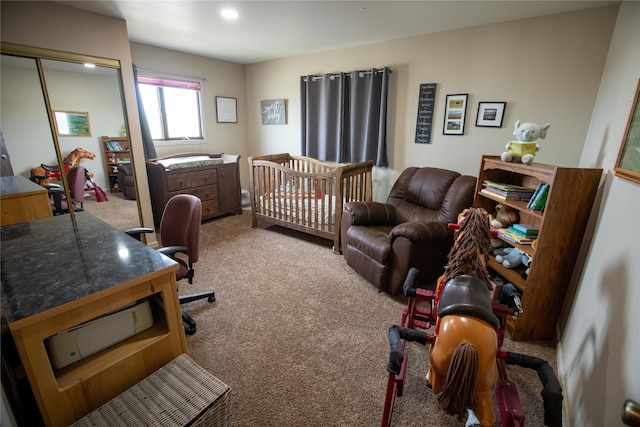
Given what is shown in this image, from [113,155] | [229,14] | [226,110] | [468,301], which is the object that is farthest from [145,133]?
[468,301]

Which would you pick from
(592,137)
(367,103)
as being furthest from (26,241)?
(592,137)

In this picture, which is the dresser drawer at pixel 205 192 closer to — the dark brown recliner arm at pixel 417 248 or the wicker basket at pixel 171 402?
the dark brown recliner arm at pixel 417 248

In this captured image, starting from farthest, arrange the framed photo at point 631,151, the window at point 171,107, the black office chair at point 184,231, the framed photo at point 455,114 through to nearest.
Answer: the window at point 171,107 < the framed photo at point 455,114 < the black office chair at point 184,231 < the framed photo at point 631,151

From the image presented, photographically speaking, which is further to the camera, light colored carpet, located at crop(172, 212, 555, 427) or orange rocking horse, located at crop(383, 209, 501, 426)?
light colored carpet, located at crop(172, 212, 555, 427)

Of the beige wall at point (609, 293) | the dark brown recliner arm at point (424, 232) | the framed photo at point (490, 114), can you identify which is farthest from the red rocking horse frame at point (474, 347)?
the framed photo at point (490, 114)

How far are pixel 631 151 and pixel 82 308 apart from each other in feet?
7.67

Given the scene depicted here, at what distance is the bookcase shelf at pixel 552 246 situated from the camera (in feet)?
5.41

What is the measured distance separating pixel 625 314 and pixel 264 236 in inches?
126

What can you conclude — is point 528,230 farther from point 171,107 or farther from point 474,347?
point 171,107

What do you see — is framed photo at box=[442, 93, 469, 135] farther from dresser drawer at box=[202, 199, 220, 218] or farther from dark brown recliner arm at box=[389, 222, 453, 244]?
dresser drawer at box=[202, 199, 220, 218]

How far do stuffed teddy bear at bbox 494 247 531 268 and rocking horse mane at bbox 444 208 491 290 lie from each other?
36.8 inches

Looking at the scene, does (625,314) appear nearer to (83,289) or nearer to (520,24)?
(83,289)

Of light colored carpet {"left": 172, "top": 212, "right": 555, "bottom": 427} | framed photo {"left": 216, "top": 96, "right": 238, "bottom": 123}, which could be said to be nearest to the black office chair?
light colored carpet {"left": 172, "top": 212, "right": 555, "bottom": 427}

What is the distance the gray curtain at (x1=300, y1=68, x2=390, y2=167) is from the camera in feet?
11.8
